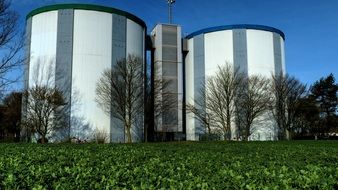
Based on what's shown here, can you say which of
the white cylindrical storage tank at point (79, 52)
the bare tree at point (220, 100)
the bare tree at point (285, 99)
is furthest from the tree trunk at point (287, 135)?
the white cylindrical storage tank at point (79, 52)

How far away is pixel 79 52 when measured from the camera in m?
50.3

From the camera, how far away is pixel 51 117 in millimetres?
48281

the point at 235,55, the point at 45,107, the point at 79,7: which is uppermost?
the point at 79,7

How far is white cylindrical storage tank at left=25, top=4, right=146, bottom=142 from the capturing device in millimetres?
49469

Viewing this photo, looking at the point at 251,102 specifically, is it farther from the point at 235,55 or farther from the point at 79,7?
the point at 79,7

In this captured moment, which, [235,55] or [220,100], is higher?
[235,55]

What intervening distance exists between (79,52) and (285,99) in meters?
29.6

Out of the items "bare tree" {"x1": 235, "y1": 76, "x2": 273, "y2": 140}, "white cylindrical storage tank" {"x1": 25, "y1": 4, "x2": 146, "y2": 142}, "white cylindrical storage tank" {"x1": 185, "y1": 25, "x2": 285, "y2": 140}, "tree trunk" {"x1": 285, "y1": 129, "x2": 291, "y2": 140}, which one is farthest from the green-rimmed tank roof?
"tree trunk" {"x1": 285, "y1": 129, "x2": 291, "y2": 140}

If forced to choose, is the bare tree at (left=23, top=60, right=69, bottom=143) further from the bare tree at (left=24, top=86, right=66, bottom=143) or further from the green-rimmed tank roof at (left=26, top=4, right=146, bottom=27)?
the green-rimmed tank roof at (left=26, top=4, right=146, bottom=27)

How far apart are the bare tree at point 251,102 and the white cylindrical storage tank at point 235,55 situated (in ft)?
7.91

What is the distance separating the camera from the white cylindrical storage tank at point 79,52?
162ft

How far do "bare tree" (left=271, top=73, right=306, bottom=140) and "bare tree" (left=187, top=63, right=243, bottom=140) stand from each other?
586cm

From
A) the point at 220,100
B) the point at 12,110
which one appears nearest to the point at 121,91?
the point at 220,100

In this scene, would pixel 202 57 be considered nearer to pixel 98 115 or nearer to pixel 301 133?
pixel 98 115
